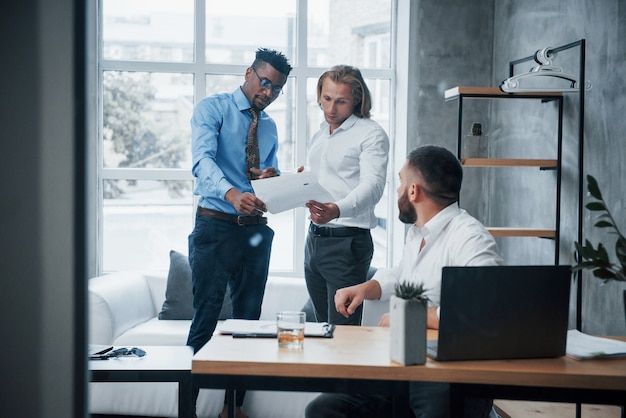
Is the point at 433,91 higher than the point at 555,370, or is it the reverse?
the point at 433,91

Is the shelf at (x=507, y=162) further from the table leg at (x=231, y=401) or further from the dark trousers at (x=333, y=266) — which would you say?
the table leg at (x=231, y=401)

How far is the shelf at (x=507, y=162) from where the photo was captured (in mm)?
3217

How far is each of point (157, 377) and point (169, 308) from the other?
4.75 ft

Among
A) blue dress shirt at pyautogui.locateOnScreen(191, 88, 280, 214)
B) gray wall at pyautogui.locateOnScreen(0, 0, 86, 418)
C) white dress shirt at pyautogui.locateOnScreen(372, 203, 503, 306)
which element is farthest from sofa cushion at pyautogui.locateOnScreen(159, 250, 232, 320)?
gray wall at pyautogui.locateOnScreen(0, 0, 86, 418)

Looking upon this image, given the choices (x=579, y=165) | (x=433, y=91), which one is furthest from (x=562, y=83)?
(x=433, y=91)

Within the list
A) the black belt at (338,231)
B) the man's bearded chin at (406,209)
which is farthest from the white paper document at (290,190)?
the man's bearded chin at (406,209)

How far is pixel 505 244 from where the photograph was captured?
4035 mm

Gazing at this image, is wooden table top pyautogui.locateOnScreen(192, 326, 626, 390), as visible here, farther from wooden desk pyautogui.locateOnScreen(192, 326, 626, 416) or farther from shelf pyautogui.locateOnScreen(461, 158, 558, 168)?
shelf pyautogui.locateOnScreen(461, 158, 558, 168)

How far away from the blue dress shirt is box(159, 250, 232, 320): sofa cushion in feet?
3.50

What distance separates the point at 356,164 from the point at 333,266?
1.44ft

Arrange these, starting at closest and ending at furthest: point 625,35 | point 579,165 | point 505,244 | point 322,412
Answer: point 322,412 < point 625,35 < point 579,165 < point 505,244

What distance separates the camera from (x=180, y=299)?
12.4ft

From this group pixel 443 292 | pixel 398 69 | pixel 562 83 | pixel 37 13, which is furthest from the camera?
pixel 398 69

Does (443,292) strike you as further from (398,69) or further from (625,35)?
(398,69)
